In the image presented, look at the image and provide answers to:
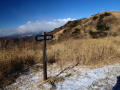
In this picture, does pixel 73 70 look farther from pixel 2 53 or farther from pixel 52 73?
pixel 2 53

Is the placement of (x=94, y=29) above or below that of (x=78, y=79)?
above

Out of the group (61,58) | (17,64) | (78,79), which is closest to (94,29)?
(61,58)

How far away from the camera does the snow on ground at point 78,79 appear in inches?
109

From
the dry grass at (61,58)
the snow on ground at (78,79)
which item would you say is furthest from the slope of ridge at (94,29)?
the snow on ground at (78,79)

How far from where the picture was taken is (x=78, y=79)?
320cm

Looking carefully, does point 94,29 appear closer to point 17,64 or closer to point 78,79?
point 78,79

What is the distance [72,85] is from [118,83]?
1.36m

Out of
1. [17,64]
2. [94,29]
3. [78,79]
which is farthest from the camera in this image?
[94,29]

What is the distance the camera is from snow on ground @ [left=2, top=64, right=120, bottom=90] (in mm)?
2781

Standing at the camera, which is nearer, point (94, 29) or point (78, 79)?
point (78, 79)

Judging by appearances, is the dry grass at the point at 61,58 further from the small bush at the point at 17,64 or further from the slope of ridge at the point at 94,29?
the slope of ridge at the point at 94,29

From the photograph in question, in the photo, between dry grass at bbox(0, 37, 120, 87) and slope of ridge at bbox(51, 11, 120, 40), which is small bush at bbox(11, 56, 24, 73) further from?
slope of ridge at bbox(51, 11, 120, 40)

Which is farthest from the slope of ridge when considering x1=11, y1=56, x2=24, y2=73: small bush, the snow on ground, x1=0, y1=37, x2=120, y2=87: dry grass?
the snow on ground

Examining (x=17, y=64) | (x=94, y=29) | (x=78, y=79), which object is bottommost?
(x=78, y=79)
